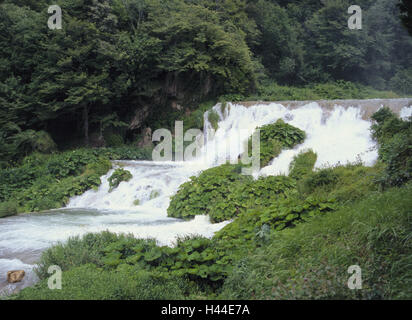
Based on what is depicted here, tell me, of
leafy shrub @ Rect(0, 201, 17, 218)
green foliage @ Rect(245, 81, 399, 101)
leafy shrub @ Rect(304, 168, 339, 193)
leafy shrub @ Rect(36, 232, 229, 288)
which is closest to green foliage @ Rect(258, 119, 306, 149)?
leafy shrub @ Rect(304, 168, 339, 193)

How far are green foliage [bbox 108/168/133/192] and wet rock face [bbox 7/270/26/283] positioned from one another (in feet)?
23.7

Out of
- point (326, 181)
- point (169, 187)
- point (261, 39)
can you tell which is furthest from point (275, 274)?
point (261, 39)

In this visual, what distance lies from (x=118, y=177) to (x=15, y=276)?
758 cm

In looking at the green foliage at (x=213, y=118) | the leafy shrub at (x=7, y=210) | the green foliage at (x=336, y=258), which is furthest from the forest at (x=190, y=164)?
the leafy shrub at (x=7, y=210)

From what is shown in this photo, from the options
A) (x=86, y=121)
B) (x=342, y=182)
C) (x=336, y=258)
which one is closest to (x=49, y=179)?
(x=86, y=121)

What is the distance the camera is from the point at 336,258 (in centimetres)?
391

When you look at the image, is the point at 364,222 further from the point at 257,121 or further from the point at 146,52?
the point at 146,52

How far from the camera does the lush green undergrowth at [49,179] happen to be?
11961mm

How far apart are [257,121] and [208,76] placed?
7.45 meters

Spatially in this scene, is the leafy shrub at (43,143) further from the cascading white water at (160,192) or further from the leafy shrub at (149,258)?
the leafy shrub at (149,258)

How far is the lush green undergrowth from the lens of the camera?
39.2 ft

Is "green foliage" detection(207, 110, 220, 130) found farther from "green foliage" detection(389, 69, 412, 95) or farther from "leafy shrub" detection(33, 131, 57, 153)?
"green foliage" detection(389, 69, 412, 95)

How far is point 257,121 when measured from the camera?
1532cm

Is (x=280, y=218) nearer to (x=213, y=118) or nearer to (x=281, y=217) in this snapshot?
(x=281, y=217)
